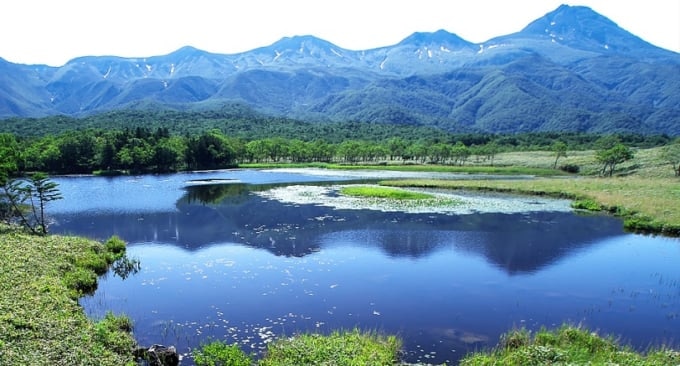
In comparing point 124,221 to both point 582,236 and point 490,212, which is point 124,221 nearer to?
point 490,212

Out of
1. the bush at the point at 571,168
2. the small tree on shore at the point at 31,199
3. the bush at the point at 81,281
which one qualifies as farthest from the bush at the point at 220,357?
the bush at the point at 571,168

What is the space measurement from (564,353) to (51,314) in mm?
24074

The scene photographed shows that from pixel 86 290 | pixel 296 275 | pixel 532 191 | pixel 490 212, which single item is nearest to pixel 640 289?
pixel 296 275

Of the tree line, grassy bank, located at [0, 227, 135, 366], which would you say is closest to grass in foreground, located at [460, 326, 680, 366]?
grassy bank, located at [0, 227, 135, 366]

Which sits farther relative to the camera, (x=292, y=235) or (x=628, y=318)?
(x=292, y=235)

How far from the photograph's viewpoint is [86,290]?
3058cm

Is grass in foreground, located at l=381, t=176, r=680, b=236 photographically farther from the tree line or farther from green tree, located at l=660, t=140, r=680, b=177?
the tree line

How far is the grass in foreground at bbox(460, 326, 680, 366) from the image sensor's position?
19641 mm

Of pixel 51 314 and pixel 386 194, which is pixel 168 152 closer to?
pixel 386 194

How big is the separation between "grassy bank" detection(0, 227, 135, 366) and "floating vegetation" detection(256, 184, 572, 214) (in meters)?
40.0

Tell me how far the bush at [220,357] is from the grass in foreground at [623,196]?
5318cm

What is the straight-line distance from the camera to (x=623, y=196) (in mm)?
70625

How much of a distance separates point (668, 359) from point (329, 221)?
40.5 metres

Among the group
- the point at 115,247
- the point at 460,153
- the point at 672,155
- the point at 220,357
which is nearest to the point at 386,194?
the point at 115,247
